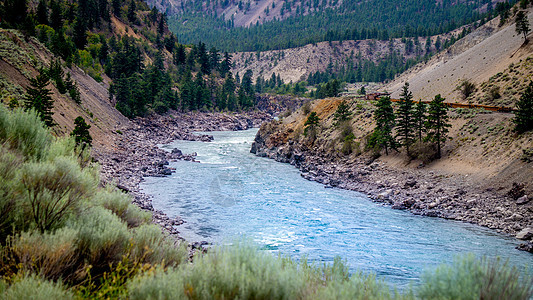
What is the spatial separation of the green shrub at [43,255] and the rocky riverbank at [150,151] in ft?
18.5

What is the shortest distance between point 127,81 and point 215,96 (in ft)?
140

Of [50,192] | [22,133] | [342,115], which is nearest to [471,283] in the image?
[50,192]

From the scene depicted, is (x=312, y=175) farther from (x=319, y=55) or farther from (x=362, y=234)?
(x=319, y=55)

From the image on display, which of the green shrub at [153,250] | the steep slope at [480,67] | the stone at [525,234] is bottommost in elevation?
the stone at [525,234]

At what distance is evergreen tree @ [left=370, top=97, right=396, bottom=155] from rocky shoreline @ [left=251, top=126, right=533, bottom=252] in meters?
1.91

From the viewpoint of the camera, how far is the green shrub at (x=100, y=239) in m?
6.23

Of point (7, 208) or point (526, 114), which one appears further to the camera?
point (526, 114)

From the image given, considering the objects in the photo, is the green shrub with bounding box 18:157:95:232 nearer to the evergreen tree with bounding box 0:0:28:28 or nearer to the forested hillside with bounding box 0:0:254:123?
the forested hillside with bounding box 0:0:254:123

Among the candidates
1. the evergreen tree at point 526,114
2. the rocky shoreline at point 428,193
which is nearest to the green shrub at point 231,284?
the rocky shoreline at point 428,193

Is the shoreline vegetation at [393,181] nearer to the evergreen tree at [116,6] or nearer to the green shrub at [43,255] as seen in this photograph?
the green shrub at [43,255]

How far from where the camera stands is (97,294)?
545 centimetres

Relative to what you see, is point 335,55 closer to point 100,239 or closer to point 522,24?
point 522,24

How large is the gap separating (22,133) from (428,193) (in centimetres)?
2420

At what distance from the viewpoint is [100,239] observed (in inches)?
250
